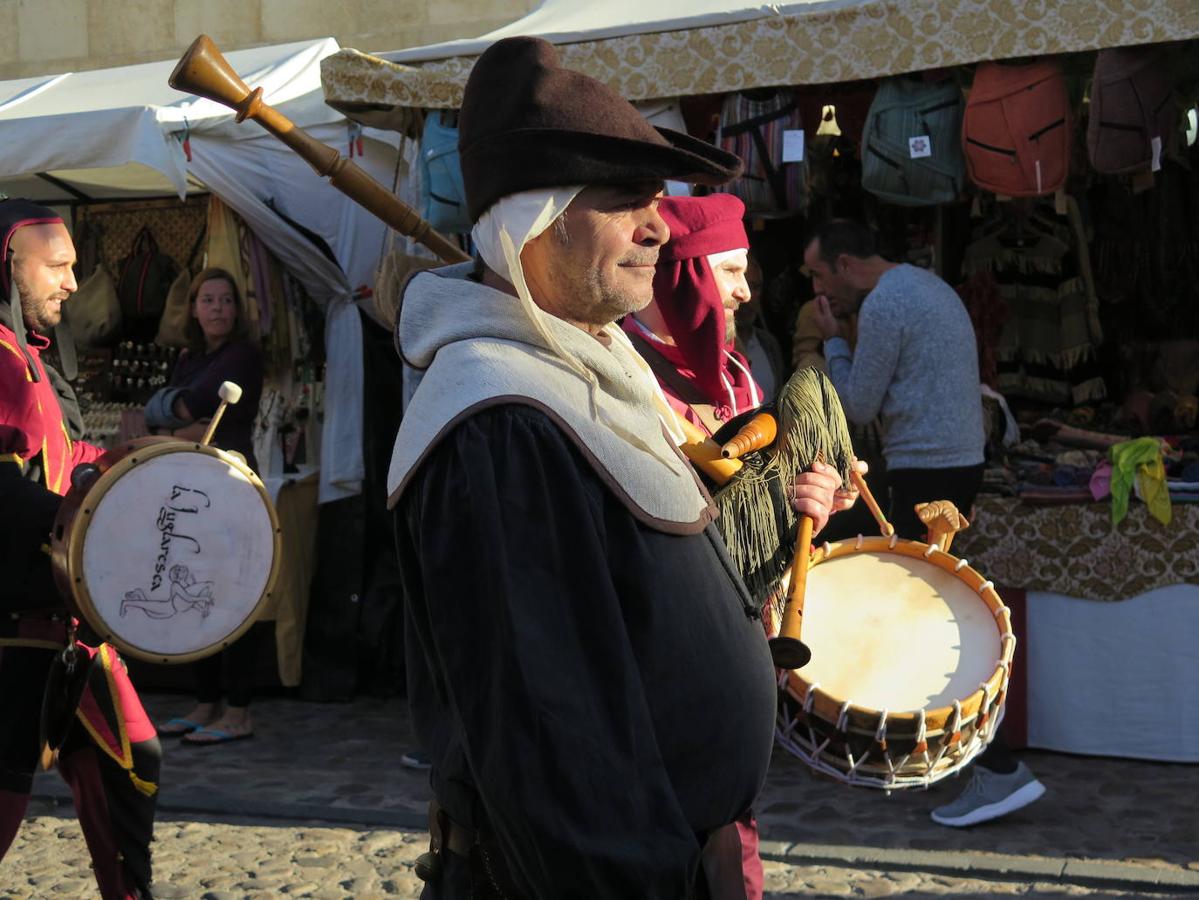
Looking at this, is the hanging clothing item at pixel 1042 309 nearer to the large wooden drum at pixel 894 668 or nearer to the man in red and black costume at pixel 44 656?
the large wooden drum at pixel 894 668

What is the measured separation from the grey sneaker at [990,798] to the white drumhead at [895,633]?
220 centimetres

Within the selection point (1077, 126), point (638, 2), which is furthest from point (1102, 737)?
point (638, 2)

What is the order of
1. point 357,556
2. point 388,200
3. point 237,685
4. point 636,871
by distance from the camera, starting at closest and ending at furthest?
1. point 636,871
2. point 388,200
3. point 237,685
4. point 357,556

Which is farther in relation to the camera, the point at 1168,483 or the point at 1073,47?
the point at 1168,483

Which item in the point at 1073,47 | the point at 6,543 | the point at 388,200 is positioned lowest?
the point at 6,543

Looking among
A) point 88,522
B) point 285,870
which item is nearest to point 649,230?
point 88,522

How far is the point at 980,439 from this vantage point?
16.6ft

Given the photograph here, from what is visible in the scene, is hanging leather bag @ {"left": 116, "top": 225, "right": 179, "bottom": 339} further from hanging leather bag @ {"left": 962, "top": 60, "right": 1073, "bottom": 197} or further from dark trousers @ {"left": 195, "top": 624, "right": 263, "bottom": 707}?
hanging leather bag @ {"left": 962, "top": 60, "right": 1073, "bottom": 197}

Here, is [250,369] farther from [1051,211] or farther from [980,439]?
[1051,211]

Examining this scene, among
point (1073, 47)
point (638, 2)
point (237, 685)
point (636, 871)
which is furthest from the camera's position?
point (237, 685)

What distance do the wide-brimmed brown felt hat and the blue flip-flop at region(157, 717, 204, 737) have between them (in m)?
5.08

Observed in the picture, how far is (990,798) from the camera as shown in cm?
486

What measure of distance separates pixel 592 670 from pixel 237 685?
204 inches

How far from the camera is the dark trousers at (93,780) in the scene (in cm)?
359
